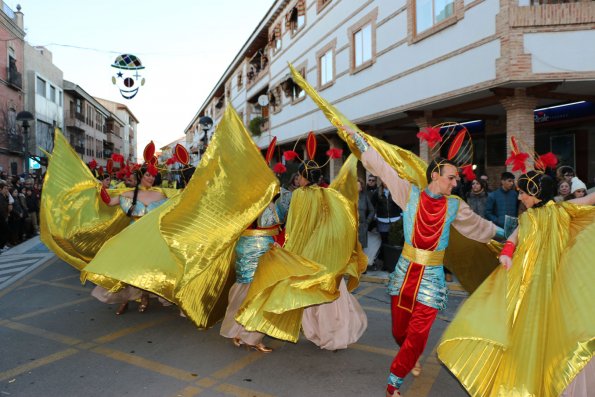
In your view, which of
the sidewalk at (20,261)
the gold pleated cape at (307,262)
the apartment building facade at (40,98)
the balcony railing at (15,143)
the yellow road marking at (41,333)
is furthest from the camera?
the apartment building facade at (40,98)

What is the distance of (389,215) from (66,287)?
17.7 feet

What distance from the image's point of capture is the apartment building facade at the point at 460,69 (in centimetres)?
881

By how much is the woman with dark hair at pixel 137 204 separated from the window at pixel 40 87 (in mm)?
30362

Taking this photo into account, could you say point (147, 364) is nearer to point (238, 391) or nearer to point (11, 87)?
point (238, 391)

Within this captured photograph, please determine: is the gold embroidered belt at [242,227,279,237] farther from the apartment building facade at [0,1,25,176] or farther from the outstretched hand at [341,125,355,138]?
A: the apartment building facade at [0,1,25,176]

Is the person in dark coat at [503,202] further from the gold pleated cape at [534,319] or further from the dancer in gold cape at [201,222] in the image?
the dancer in gold cape at [201,222]

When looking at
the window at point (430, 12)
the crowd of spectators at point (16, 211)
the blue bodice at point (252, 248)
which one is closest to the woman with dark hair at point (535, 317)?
the blue bodice at point (252, 248)

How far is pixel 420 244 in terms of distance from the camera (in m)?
3.40

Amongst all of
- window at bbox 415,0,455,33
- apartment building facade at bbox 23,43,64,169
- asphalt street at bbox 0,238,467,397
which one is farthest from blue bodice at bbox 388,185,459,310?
apartment building facade at bbox 23,43,64,169

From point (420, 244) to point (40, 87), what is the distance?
35092 millimetres

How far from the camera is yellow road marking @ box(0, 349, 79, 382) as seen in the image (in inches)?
150

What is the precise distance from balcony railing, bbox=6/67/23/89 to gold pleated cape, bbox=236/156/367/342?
27605 mm

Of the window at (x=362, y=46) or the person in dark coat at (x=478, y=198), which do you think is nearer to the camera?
the person in dark coat at (x=478, y=198)

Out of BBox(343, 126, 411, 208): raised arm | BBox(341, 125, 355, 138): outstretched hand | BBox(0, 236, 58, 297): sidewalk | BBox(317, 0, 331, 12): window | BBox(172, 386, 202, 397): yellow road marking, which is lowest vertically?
BBox(172, 386, 202, 397): yellow road marking
